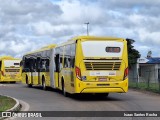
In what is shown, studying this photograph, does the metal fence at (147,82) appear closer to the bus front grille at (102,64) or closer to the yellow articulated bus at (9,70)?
the bus front grille at (102,64)

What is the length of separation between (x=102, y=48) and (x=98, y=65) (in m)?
0.89

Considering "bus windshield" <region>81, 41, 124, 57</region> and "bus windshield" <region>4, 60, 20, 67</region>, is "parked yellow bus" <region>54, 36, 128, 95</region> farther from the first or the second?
"bus windshield" <region>4, 60, 20, 67</region>

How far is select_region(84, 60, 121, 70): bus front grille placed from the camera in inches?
834

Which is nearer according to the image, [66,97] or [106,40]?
[106,40]

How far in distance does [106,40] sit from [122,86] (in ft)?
8.00

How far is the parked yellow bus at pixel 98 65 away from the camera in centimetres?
2109

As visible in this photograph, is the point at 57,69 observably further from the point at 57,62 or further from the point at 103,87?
the point at 103,87

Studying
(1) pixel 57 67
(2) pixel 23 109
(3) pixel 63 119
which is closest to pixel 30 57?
(1) pixel 57 67

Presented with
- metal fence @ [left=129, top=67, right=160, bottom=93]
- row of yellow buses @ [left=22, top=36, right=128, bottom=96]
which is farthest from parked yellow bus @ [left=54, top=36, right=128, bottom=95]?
metal fence @ [left=129, top=67, right=160, bottom=93]

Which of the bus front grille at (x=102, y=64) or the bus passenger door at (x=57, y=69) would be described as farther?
the bus passenger door at (x=57, y=69)

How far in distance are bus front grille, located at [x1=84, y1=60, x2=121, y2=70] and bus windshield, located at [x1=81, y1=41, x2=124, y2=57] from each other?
0.30 m

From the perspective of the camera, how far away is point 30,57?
3656 centimetres

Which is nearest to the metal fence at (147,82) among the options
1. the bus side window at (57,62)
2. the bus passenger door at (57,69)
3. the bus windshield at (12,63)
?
the bus passenger door at (57,69)

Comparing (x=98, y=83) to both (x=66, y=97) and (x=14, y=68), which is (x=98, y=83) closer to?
(x=66, y=97)
